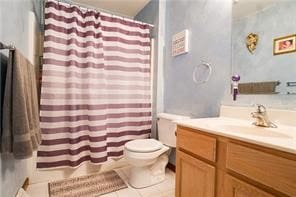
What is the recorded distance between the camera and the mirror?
→ 3.61ft

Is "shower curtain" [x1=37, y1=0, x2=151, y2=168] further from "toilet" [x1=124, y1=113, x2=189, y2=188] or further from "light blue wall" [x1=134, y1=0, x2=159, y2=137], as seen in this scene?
"toilet" [x1=124, y1=113, x2=189, y2=188]

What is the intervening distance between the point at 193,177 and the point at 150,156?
63cm

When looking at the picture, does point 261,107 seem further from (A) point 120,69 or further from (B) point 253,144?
(A) point 120,69

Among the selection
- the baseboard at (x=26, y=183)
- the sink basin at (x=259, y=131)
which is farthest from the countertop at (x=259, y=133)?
the baseboard at (x=26, y=183)

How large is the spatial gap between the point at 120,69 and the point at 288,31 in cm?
155

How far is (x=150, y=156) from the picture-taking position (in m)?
1.68

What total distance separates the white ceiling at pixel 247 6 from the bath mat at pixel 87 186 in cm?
186

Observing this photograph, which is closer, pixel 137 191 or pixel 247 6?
pixel 247 6

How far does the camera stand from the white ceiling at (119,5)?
2.43 meters

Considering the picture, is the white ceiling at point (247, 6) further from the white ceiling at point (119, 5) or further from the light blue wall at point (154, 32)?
the white ceiling at point (119, 5)

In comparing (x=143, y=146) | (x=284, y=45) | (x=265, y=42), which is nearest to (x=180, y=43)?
(x=265, y=42)

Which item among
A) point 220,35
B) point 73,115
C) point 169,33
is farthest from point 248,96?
point 73,115

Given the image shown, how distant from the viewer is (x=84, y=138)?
1.90 metres

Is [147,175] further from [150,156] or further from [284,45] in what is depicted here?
[284,45]
